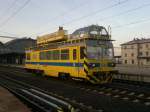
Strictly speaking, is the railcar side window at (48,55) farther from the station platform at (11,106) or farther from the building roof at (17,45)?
the building roof at (17,45)

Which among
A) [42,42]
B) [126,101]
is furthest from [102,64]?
[42,42]

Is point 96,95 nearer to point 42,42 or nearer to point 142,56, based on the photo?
point 42,42

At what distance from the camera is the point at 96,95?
→ 13.3 meters

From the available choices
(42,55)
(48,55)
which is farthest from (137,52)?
(48,55)

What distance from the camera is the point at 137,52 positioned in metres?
95.3

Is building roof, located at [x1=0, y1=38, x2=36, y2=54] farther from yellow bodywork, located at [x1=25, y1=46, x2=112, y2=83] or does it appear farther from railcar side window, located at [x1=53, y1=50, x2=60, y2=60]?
railcar side window, located at [x1=53, y1=50, x2=60, y2=60]

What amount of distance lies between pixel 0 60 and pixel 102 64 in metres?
90.1

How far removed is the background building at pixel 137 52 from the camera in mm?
90969

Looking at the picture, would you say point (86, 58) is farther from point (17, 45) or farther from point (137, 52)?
point (17, 45)

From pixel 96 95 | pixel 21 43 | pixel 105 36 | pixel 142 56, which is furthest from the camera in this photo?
pixel 21 43

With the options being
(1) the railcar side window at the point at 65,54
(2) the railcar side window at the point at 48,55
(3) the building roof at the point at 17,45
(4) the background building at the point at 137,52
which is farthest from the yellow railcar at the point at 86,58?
(3) the building roof at the point at 17,45

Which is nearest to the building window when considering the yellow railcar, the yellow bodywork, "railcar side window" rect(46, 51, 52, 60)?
the yellow railcar

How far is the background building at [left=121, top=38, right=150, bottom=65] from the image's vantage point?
90969mm

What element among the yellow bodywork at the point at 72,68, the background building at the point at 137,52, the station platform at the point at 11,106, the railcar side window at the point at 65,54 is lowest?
the station platform at the point at 11,106
